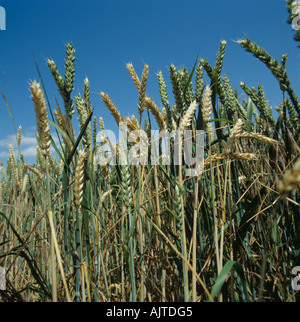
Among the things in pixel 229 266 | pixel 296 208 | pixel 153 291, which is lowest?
pixel 153 291

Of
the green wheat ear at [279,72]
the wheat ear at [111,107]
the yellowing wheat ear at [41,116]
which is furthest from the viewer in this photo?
the wheat ear at [111,107]

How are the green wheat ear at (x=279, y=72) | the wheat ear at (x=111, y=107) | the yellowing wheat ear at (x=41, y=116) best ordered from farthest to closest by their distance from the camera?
the wheat ear at (x=111, y=107)
the green wheat ear at (x=279, y=72)
the yellowing wheat ear at (x=41, y=116)

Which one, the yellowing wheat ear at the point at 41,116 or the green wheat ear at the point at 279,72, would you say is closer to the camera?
the yellowing wheat ear at the point at 41,116

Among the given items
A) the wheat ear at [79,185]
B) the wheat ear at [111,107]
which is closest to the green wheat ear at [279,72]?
the wheat ear at [111,107]

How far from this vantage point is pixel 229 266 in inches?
23.5

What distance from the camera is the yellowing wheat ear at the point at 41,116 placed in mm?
594

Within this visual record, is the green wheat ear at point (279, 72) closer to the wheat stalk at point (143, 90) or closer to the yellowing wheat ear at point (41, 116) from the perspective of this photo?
the wheat stalk at point (143, 90)

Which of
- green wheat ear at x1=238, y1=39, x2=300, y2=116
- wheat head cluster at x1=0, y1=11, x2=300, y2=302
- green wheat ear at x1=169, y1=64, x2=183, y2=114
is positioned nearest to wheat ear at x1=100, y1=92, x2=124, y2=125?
wheat head cluster at x1=0, y1=11, x2=300, y2=302

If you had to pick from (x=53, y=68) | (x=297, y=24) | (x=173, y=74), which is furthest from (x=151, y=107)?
(x=297, y=24)
